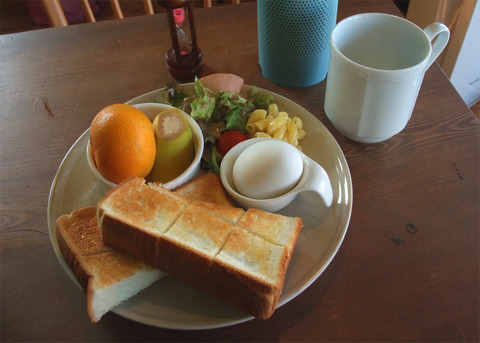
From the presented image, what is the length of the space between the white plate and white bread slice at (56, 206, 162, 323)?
0.02m

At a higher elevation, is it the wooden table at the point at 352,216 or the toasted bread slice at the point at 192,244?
the toasted bread slice at the point at 192,244

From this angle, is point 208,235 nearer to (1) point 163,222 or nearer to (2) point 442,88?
(1) point 163,222

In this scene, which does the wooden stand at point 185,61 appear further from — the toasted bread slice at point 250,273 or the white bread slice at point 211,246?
the toasted bread slice at point 250,273

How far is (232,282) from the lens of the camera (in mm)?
608

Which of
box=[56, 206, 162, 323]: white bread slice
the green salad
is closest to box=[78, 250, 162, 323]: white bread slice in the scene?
box=[56, 206, 162, 323]: white bread slice

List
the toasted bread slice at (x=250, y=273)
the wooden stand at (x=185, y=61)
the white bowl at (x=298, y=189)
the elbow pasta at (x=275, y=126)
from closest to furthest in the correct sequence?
the toasted bread slice at (x=250, y=273)
the white bowl at (x=298, y=189)
the elbow pasta at (x=275, y=126)
the wooden stand at (x=185, y=61)

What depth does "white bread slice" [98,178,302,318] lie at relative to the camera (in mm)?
605

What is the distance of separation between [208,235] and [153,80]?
0.55m

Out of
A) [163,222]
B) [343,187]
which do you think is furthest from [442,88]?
[163,222]

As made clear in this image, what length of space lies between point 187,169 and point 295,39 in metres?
0.39

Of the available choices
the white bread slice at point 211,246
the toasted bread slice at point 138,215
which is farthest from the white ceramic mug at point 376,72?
the toasted bread slice at point 138,215

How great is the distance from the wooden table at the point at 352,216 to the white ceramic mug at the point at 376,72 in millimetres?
74

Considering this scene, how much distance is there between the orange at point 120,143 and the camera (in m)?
0.71

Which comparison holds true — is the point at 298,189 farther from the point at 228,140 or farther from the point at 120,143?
the point at 120,143
